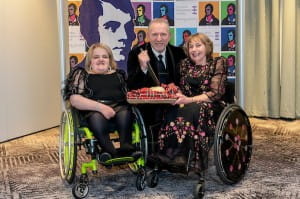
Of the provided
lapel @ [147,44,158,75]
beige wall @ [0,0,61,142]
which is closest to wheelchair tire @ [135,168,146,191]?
lapel @ [147,44,158,75]

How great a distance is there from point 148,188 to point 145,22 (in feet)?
4.15

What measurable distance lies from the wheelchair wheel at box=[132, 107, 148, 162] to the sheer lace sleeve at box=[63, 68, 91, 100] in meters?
0.31

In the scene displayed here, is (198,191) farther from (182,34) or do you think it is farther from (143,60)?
(182,34)

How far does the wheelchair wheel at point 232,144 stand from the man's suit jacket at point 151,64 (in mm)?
509

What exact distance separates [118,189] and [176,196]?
0.37 meters

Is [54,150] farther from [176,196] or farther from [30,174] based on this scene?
[176,196]

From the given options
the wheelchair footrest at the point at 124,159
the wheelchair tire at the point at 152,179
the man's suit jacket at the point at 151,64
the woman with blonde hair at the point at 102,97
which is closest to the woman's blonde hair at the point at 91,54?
the woman with blonde hair at the point at 102,97

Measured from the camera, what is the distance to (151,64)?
2.78 m

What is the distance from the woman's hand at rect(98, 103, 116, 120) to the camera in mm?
2408

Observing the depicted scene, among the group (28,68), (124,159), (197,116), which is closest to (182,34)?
(197,116)

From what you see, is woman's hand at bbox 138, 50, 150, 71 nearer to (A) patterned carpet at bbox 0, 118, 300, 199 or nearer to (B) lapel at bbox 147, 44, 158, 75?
(B) lapel at bbox 147, 44, 158, 75

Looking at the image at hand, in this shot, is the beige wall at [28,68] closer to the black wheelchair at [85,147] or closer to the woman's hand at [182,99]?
the black wheelchair at [85,147]

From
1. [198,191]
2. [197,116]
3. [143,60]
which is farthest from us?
[143,60]

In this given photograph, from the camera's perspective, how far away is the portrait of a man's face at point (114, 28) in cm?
312
